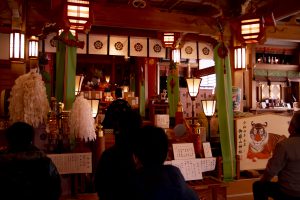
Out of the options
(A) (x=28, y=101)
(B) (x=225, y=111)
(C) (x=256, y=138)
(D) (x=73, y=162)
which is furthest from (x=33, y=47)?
(C) (x=256, y=138)

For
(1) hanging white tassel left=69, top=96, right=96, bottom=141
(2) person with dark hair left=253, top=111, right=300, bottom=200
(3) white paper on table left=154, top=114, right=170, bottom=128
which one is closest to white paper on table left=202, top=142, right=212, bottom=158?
(3) white paper on table left=154, top=114, right=170, bottom=128

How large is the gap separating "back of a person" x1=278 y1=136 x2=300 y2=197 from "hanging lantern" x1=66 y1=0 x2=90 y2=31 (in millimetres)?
3950

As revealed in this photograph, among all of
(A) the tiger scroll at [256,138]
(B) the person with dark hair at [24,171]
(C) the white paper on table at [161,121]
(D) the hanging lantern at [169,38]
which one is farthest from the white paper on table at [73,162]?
(D) the hanging lantern at [169,38]

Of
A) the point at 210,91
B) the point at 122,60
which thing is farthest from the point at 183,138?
the point at 122,60

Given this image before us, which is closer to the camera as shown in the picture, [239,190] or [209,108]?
[239,190]

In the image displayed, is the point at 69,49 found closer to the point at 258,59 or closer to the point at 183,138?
the point at 183,138

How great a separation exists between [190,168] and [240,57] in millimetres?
3683

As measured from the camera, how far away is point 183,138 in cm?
601

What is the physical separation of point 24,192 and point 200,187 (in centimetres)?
314

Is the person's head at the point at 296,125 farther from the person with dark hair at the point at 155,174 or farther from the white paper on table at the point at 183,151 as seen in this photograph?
the person with dark hair at the point at 155,174

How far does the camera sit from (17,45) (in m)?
7.69

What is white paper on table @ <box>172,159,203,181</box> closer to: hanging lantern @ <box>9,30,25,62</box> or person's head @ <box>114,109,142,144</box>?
person's head @ <box>114,109,142,144</box>

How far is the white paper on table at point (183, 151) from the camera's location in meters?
5.41

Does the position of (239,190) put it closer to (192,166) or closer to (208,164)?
(208,164)
